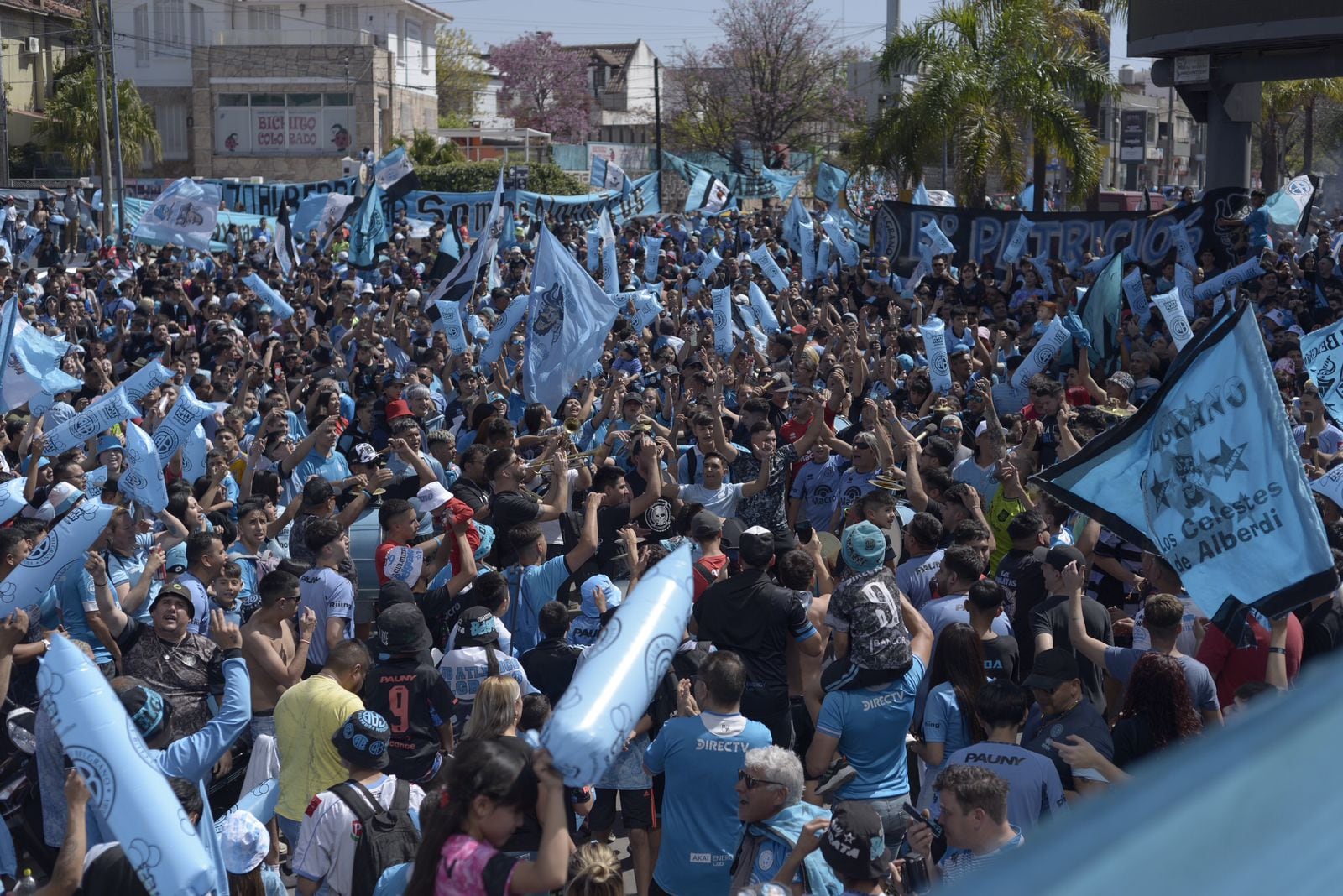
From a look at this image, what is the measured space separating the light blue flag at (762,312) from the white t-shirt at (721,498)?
7326 mm

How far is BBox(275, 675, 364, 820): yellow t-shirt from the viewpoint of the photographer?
5051 millimetres

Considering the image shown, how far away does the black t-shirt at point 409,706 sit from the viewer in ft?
18.6

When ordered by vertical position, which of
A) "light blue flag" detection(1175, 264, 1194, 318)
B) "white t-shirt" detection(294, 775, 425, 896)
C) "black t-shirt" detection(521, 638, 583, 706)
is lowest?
"white t-shirt" detection(294, 775, 425, 896)

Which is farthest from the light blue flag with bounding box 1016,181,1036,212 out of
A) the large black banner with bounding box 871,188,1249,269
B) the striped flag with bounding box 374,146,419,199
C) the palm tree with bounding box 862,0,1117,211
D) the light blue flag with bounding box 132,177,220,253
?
the light blue flag with bounding box 132,177,220,253

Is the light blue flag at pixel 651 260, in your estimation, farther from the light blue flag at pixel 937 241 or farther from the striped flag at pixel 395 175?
the light blue flag at pixel 937 241

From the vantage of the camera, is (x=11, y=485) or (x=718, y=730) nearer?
(x=718, y=730)

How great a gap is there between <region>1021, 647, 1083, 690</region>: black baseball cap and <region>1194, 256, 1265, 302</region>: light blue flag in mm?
11616

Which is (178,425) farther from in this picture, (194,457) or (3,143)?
(3,143)

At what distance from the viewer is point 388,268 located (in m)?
22.6

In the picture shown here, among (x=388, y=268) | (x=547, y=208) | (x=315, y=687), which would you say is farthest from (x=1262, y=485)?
(x=547, y=208)

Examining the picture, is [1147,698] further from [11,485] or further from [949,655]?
[11,485]

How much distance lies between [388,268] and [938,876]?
64.2 feet

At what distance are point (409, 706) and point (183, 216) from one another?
1770cm

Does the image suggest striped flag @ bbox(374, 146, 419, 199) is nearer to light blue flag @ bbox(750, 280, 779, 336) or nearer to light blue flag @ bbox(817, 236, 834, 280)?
light blue flag @ bbox(817, 236, 834, 280)
